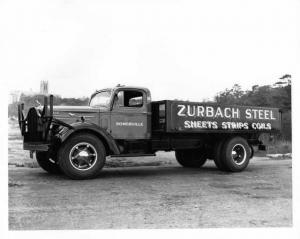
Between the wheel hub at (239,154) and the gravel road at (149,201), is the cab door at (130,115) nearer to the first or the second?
the gravel road at (149,201)

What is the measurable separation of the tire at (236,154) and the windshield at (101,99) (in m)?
2.98

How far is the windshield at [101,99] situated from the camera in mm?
8783

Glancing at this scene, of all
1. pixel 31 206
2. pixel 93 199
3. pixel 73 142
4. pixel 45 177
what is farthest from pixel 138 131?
pixel 31 206

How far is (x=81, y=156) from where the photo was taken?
25.7 ft

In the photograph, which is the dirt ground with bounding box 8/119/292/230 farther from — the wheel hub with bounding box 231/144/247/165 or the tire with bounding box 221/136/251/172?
the wheel hub with bounding box 231/144/247/165

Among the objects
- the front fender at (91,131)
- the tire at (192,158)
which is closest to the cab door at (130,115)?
the front fender at (91,131)

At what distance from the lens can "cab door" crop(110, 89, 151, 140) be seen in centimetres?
859

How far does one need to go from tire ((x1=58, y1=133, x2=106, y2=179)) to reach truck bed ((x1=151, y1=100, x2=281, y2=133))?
160 centimetres

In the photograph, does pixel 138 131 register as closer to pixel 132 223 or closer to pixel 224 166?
pixel 224 166

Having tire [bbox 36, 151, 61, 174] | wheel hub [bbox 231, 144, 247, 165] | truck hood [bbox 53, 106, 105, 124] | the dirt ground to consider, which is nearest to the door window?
truck hood [bbox 53, 106, 105, 124]

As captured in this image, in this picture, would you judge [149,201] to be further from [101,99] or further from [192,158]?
[192,158]

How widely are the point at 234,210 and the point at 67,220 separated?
2.33m

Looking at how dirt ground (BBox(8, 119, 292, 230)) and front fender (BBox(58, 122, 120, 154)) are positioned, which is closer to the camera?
dirt ground (BBox(8, 119, 292, 230))

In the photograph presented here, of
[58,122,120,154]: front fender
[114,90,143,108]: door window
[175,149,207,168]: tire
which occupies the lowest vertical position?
[175,149,207,168]: tire
